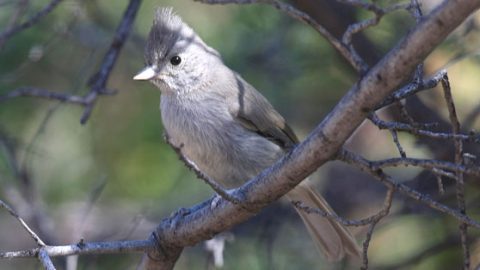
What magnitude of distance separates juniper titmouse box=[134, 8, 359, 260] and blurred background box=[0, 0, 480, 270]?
56 centimetres

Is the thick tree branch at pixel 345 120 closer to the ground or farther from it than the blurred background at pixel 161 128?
farther from it

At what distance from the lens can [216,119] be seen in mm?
4504

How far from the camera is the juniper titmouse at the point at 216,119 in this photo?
4406mm

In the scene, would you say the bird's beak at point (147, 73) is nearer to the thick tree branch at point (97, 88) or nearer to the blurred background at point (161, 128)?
the thick tree branch at point (97, 88)

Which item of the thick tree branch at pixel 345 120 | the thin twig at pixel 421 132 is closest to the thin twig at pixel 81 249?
the thick tree branch at pixel 345 120

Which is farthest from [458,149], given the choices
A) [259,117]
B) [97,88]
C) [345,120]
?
[97,88]

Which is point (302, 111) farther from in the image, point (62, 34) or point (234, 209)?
point (234, 209)

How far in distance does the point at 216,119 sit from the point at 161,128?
108 centimetres

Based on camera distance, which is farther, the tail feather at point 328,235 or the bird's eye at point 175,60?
the bird's eye at point 175,60

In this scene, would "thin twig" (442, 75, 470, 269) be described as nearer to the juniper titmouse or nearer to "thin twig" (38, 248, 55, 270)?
"thin twig" (38, 248, 55, 270)

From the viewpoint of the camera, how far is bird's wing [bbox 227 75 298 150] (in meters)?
4.64

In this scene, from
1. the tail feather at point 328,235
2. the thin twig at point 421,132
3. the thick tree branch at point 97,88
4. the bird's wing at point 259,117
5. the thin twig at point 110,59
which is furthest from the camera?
the bird's wing at point 259,117

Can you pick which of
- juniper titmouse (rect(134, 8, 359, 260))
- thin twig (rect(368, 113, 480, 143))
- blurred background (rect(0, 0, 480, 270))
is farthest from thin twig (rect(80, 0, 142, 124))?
thin twig (rect(368, 113, 480, 143))

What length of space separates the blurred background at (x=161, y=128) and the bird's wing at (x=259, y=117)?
0.66 m
